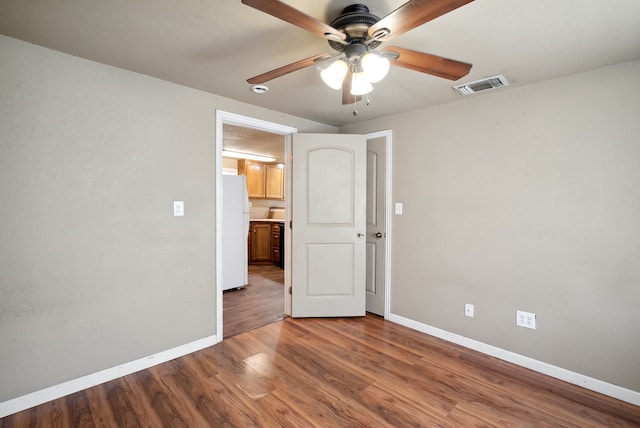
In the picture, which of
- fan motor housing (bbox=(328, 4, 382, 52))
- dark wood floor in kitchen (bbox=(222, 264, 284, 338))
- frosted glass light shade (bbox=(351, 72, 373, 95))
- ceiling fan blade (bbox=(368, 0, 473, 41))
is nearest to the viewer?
ceiling fan blade (bbox=(368, 0, 473, 41))

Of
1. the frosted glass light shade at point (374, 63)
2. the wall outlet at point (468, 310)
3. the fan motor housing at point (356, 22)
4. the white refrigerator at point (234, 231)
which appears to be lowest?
the wall outlet at point (468, 310)

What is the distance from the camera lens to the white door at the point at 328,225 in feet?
10.8

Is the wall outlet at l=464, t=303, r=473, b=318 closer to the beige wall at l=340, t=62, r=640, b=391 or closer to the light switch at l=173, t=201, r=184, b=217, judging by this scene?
the beige wall at l=340, t=62, r=640, b=391

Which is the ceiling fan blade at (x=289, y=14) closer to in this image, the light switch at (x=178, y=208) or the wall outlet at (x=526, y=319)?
the light switch at (x=178, y=208)

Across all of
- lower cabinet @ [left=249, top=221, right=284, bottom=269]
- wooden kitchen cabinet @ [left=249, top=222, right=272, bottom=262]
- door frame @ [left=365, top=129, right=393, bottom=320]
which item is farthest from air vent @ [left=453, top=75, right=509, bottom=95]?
wooden kitchen cabinet @ [left=249, top=222, right=272, bottom=262]

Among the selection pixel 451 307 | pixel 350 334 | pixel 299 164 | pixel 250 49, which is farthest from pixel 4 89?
pixel 451 307

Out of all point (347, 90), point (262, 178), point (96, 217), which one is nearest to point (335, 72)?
point (347, 90)

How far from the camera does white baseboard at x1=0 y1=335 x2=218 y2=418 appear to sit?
1.81 metres

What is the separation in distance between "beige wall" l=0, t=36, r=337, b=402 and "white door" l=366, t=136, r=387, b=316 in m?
1.75

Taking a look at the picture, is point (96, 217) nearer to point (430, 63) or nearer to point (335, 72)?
point (335, 72)

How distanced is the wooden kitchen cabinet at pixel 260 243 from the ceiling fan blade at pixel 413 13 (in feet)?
17.7

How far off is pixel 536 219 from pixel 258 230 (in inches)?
198

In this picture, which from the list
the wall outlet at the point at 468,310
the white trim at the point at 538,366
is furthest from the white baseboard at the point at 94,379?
the wall outlet at the point at 468,310

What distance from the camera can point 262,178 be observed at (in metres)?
6.68
